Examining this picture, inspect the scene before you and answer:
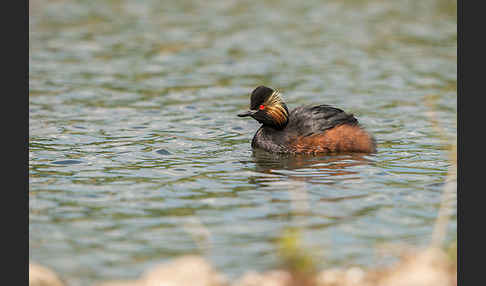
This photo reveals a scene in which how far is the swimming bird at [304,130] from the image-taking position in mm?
12336

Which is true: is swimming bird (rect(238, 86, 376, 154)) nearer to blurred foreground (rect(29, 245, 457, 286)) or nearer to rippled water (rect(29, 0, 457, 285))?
rippled water (rect(29, 0, 457, 285))

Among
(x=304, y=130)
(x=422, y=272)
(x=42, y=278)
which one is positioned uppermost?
(x=304, y=130)

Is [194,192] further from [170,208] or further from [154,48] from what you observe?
[154,48]

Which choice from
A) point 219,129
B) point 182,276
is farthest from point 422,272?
point 219,129

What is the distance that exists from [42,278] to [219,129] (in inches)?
290

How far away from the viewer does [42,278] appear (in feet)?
23.2

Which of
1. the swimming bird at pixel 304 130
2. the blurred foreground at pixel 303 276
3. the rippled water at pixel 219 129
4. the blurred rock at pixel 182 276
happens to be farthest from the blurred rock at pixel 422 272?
the swimming bird at pixel 304 130

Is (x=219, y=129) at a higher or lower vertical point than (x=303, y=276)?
higher

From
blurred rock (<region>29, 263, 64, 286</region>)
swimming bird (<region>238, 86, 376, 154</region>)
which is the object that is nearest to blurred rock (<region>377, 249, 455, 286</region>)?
blurred rock (<region>29, 263, 64, 286</region>)

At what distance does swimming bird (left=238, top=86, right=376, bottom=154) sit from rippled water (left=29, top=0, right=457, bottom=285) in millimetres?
262

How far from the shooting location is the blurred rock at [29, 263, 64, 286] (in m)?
7.05

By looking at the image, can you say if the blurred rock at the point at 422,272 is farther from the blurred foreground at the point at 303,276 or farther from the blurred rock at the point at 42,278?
the blurred rock at the point at 42,278

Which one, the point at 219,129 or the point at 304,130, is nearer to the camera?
the point at 304,130

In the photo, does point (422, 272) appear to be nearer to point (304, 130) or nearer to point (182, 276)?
point (182, 276)
